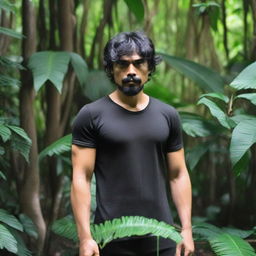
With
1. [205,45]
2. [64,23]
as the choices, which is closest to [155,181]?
[64,23]

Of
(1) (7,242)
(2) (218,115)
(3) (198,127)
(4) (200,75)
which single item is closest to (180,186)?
(2) (218,115)

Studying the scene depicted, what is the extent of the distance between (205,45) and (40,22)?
44.7 inches

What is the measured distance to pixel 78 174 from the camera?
5.67ft

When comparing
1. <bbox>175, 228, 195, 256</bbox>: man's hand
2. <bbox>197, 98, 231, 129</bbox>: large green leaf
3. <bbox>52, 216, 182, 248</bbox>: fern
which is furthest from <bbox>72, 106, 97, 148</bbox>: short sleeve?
<bbox>197, 98, 231, 129</bbox>: large green leaf

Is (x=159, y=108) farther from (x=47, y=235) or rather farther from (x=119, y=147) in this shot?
(x=47, y=235)

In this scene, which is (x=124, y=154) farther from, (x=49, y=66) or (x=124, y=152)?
(x=49, y=66)

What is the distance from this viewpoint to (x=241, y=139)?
85.4 inches

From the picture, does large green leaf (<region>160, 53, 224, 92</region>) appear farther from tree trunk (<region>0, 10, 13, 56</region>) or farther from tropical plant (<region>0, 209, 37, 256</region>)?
tropical plant (<region>0, 209, 37, 256</region>)

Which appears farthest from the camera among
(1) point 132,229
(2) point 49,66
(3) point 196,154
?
(3) point 196,154

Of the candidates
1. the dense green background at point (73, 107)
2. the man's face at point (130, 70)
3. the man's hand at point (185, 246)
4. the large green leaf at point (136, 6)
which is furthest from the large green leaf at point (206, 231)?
the large green leaf at point (136, 6)

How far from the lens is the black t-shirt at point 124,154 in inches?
67.4

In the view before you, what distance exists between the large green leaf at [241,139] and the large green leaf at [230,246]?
282 mm

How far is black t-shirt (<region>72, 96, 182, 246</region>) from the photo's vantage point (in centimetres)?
171

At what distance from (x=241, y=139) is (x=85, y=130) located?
0.72m
